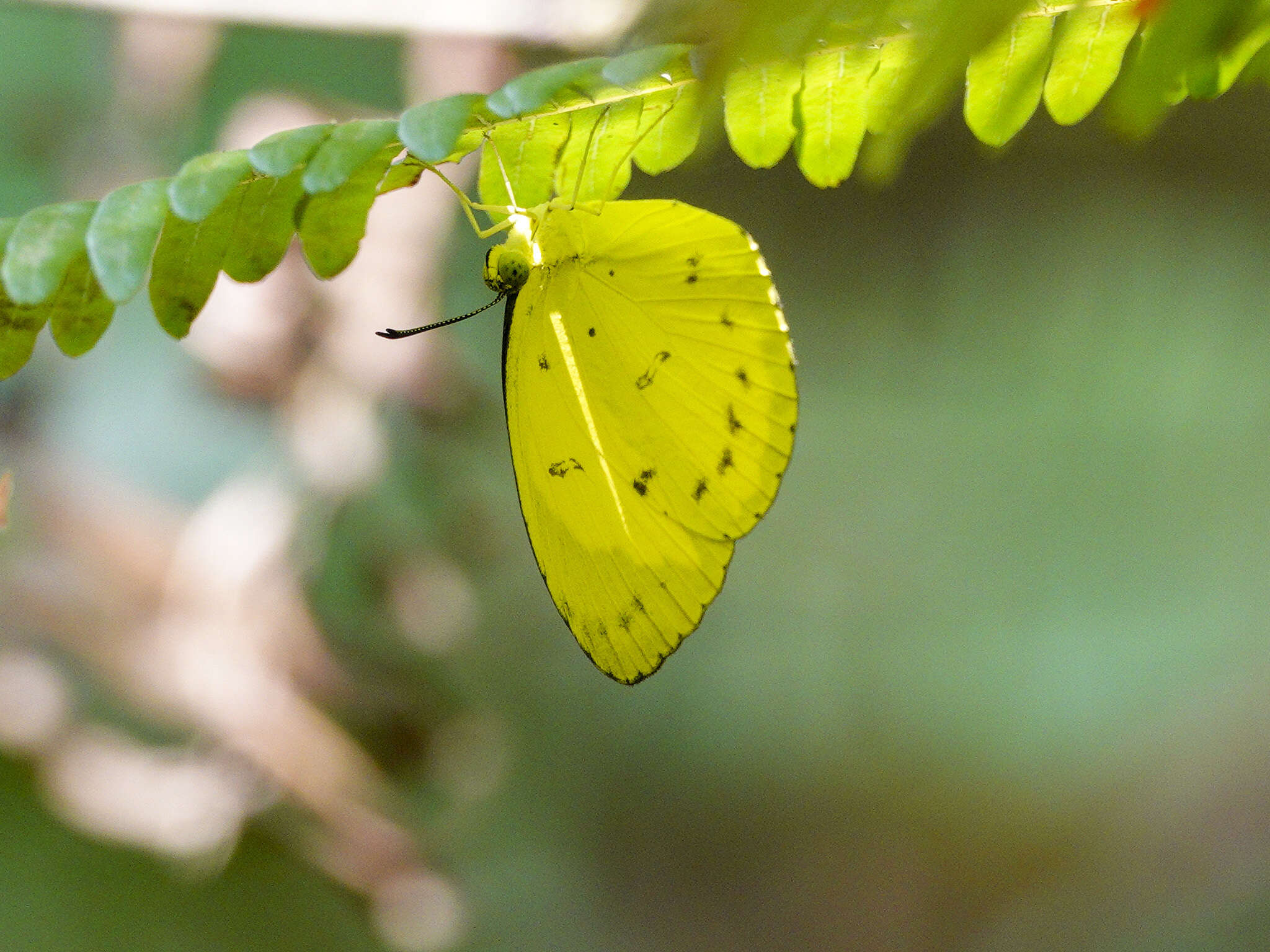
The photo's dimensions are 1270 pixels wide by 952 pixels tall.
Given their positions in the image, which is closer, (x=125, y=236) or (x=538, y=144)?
(x=125, y=236)

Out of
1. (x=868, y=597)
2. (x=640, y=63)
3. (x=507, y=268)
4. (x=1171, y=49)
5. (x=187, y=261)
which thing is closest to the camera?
(x=1171, y=49)

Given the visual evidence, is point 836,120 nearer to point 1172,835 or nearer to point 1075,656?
point 1075,656

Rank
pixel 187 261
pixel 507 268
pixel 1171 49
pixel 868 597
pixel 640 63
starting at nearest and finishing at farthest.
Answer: pixel 1171 49, pixel 640 63, pixel 187 261, pixel 507 268, pixel 868 597

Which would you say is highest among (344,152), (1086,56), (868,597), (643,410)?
(1086,56)

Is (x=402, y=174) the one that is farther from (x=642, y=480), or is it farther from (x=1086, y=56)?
(x=1086, y=56)

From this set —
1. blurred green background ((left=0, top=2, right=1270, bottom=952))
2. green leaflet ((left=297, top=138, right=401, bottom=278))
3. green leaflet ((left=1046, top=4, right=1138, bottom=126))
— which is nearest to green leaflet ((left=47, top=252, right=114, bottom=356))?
green leaflet ((left=297, top=138, right=401, bottom=278))

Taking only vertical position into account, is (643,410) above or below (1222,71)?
below

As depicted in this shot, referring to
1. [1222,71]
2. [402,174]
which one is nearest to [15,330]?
[402,174]
